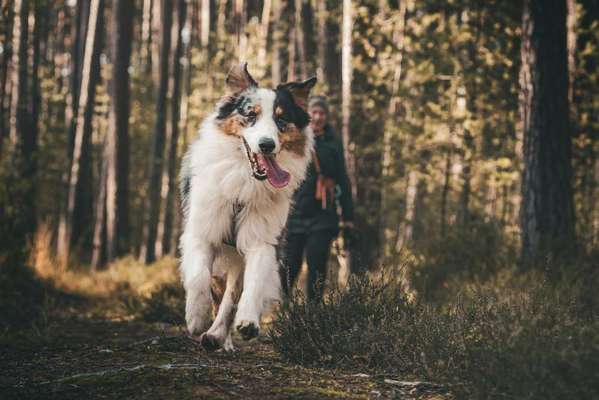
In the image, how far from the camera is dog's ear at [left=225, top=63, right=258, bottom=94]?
5.09 metres

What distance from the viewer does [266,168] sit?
488 centimetres

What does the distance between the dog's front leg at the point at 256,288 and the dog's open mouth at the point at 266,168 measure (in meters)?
0.49

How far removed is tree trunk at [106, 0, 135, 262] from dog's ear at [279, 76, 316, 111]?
368 inches

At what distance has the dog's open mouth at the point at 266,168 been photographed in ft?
16.0

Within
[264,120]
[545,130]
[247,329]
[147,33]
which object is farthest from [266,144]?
[147,33]

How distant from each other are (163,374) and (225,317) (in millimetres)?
1147

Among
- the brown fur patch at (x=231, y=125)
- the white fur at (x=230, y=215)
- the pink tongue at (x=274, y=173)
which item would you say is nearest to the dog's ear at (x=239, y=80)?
the white fur at (x=230, y=215)

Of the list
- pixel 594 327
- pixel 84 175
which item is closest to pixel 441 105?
pixel 594 327

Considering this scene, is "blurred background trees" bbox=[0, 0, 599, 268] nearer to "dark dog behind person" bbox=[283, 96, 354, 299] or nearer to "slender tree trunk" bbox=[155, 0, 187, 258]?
"slender tree trunk" bbox=[155, 0, 187, 258]

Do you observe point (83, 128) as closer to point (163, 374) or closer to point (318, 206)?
point (318, 206)

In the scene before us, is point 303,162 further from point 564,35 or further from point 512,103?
point 512,103

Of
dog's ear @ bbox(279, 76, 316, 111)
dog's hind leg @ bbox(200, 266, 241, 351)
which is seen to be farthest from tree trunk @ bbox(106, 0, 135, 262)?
dog's ear @ bbox(279, 76, 316, 111)

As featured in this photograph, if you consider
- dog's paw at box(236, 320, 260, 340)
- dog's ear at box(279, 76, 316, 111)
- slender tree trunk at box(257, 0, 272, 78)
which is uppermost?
slender tree trunk at box(257, 0, 272, 78)

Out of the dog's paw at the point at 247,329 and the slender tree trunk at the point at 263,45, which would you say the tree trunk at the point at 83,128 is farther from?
the dog's paw at the point at 247,329
